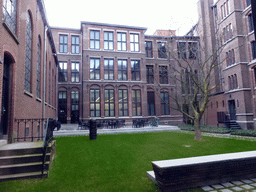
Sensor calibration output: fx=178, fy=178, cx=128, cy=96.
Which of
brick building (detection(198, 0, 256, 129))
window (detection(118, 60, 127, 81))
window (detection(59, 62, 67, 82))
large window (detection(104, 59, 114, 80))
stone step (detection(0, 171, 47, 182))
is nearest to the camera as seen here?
stone step (detection(0, 171, 47, 182))

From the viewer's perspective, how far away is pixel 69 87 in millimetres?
24172

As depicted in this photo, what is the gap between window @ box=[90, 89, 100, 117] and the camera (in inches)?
869

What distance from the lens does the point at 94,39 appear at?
22859mm

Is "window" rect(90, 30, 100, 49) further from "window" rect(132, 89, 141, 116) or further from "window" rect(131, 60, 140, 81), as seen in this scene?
"window" rect(132, 89, 141, 116)

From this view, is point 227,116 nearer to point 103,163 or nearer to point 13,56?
point 103,163

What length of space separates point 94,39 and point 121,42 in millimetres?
3561

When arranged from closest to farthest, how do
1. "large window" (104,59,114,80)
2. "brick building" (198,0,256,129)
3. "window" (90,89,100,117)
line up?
"brick building" (198,0,256,129) < "window" (90,89,100,117) < "large window" (104,59,114,80)

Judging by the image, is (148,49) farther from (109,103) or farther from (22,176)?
(22,176)

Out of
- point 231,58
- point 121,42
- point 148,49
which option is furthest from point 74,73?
point 231,58

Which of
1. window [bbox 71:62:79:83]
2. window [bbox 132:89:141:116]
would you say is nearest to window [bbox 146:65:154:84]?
window [bbox 132:89:141:116]

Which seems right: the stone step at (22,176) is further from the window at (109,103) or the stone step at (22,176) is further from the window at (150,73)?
the window at (150,73)

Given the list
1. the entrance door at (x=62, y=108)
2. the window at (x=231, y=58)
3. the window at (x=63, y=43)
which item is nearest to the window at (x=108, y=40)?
the window at (x=63, y=43)

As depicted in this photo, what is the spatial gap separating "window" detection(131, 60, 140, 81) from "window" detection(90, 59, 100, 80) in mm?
4663

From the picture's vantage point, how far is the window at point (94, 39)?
74.7 feet
